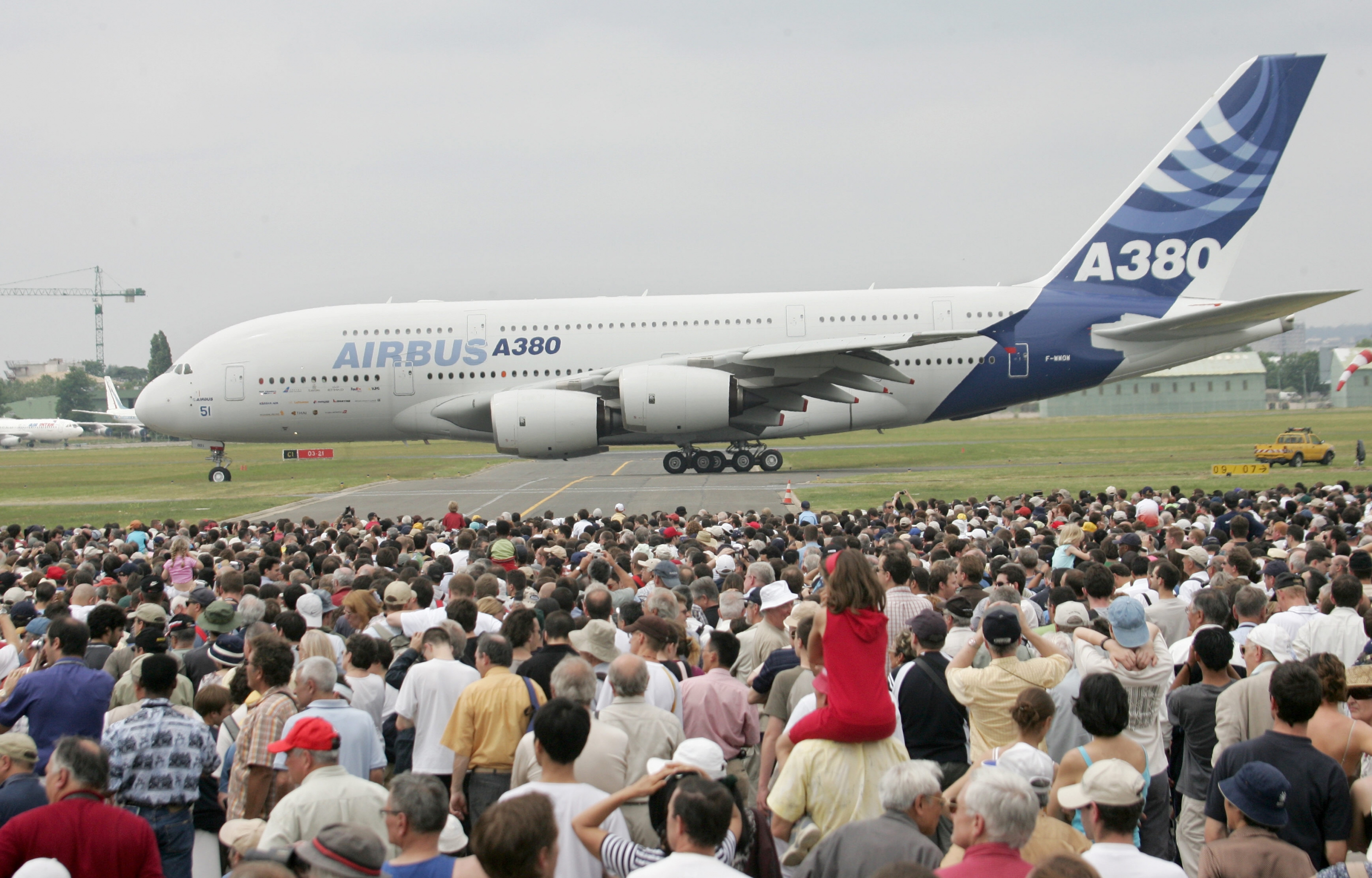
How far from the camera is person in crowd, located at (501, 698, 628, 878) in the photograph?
169 inches

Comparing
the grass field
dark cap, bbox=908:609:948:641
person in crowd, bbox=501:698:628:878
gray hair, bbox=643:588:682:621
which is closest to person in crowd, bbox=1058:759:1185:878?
dark cap, bbox=908:609:948:641

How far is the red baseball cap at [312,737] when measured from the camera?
4.61 metres

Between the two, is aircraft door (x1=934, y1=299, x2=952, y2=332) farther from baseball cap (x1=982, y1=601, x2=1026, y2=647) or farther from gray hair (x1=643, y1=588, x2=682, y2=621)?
baseball cap (x1=982, y1=601, x2=1026, y2=647)

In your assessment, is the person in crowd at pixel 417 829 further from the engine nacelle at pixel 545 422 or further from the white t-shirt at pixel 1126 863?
the engine nacelle at pixel 545 422

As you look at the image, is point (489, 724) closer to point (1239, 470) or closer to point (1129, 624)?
point (1129, 624)

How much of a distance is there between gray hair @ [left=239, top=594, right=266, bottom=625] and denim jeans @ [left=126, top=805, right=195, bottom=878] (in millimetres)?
2664

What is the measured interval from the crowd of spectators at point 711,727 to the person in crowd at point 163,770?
0.02m

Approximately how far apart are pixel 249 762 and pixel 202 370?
28.6 m

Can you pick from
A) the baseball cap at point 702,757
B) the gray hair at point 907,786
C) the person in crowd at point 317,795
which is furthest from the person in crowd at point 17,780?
the gray hair at point 907,786

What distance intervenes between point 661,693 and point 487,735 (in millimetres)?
908

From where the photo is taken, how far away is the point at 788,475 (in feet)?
95.6

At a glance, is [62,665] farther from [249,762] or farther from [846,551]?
[846,551]

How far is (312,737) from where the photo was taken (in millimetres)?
4625

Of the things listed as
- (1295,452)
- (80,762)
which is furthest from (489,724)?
(1295,452)
